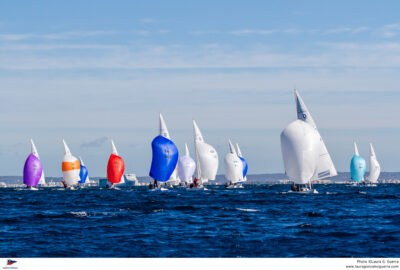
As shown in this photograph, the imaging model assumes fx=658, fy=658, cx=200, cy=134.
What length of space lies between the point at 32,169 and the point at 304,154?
55.9 metres

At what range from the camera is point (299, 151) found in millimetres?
67375

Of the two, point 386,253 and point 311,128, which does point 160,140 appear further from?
point 386,253

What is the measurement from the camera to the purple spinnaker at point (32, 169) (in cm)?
10746

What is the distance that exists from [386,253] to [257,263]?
28.4ft

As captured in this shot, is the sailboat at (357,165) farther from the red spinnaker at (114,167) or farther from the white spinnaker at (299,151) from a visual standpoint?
the white spinnaker at (299,151)

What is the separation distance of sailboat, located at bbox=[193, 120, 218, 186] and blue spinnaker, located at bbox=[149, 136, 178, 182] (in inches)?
Answer: 800

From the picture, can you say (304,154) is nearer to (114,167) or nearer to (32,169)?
(114,167)

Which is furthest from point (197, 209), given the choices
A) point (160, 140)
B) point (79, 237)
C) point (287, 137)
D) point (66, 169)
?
point (66, 169)

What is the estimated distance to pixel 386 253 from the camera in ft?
79.4

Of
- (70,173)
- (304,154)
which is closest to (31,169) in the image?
(70,173)

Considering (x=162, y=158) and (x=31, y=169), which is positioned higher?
(x=162, y=158)

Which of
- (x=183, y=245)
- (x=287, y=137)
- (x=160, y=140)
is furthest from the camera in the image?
(x=160, y=140)

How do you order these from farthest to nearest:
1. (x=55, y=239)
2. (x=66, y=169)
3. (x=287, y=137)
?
(x=66, y=169) → (x=287, y=137) → (x=55, y=239)

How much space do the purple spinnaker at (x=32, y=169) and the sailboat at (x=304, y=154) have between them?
53305mm
